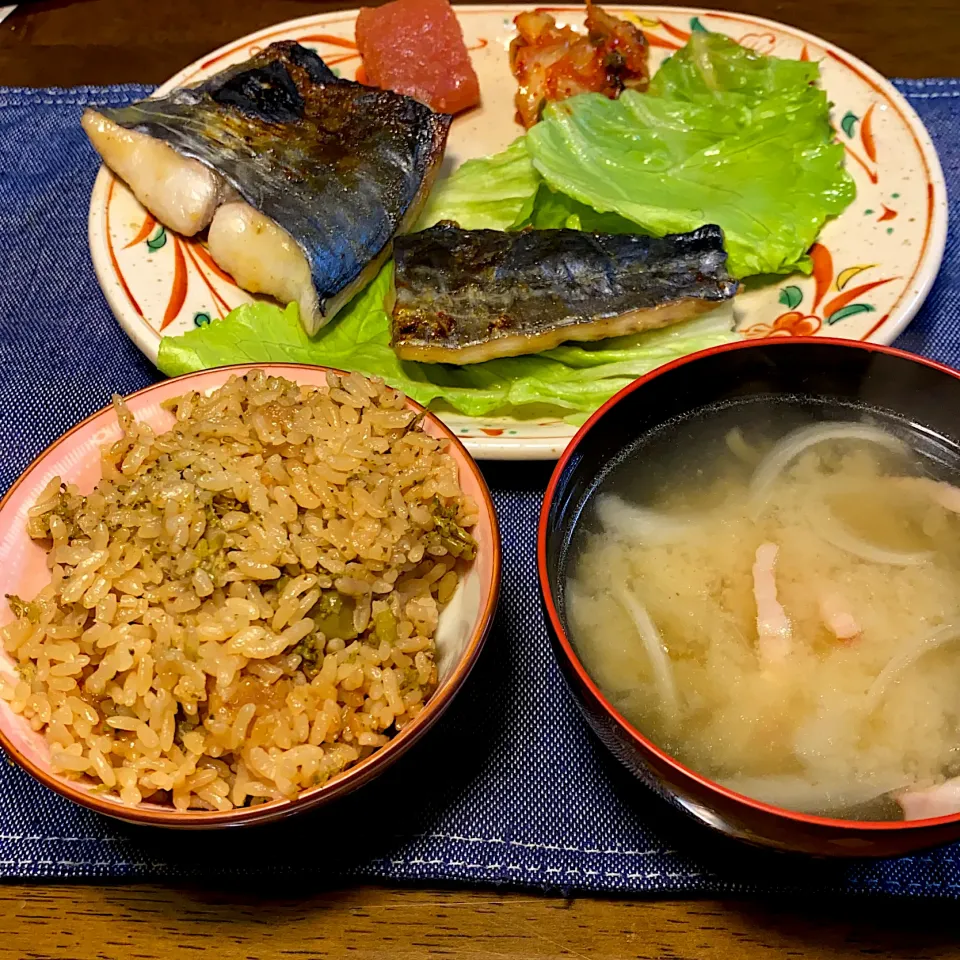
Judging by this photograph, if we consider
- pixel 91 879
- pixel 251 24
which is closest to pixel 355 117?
pixel 251 24

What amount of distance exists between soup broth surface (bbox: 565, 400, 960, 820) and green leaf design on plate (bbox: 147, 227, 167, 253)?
1597mm

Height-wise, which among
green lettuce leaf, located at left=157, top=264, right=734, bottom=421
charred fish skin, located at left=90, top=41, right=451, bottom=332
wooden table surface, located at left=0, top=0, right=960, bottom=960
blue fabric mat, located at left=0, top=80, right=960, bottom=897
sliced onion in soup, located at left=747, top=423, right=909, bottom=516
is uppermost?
charred fish skin, located at left=90, top=41, right=451, bottom=332

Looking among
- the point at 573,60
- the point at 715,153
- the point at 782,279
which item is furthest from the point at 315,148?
the point at 782,279

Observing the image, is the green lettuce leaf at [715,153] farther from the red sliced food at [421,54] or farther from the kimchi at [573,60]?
the red sliced food at [421,54]

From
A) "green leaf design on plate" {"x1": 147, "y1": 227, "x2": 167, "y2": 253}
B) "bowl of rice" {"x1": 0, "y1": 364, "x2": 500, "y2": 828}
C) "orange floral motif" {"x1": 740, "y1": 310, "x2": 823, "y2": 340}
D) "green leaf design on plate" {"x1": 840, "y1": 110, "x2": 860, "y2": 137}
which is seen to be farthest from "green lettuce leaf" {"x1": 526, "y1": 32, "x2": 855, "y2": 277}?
"bowl of rice" {"x1": 0, "y1": 364, "x2": 500, "y2": 828}

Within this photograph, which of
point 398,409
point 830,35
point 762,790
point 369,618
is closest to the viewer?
point 762,790

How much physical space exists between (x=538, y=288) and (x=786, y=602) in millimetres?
1193

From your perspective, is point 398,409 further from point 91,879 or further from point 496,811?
point 91,879

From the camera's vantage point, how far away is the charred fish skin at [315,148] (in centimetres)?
242

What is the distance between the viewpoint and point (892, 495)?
1572 mm

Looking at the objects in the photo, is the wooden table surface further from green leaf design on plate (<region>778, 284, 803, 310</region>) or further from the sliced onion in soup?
green leaf design on plate (<region>778, 284, 803, 310</region>)

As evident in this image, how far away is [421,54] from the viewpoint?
9.38 feet

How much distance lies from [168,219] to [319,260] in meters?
0.52

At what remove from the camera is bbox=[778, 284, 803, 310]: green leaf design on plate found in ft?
7.80
